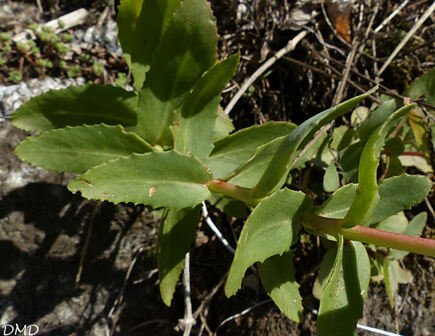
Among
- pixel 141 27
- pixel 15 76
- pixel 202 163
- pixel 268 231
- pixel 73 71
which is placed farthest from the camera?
pixel 73 71

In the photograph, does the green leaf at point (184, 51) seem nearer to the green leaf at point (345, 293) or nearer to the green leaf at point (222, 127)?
the green leaf at point (222, 127)

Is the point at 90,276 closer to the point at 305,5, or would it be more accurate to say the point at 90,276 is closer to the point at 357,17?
the point at 305,5

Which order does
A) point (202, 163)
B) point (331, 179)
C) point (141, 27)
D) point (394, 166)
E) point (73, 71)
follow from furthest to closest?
point (73, 71), point (394, 166), point (331, 179), point (141, 27), point (202, 163)

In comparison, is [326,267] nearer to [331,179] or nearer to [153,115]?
[331,179]

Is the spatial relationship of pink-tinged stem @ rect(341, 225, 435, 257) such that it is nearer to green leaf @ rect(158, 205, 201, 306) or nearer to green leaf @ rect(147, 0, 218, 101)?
green leaf @ rect(158, 205, 201, 306)

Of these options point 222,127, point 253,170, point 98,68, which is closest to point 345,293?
point 253,170

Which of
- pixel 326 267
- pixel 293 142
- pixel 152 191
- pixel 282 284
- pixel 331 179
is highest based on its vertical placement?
pixel 293 142

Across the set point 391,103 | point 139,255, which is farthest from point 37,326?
point 391,103

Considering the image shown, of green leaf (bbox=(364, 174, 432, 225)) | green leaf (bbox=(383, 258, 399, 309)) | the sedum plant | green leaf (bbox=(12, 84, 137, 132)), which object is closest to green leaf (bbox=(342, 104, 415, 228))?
the sedum plant
